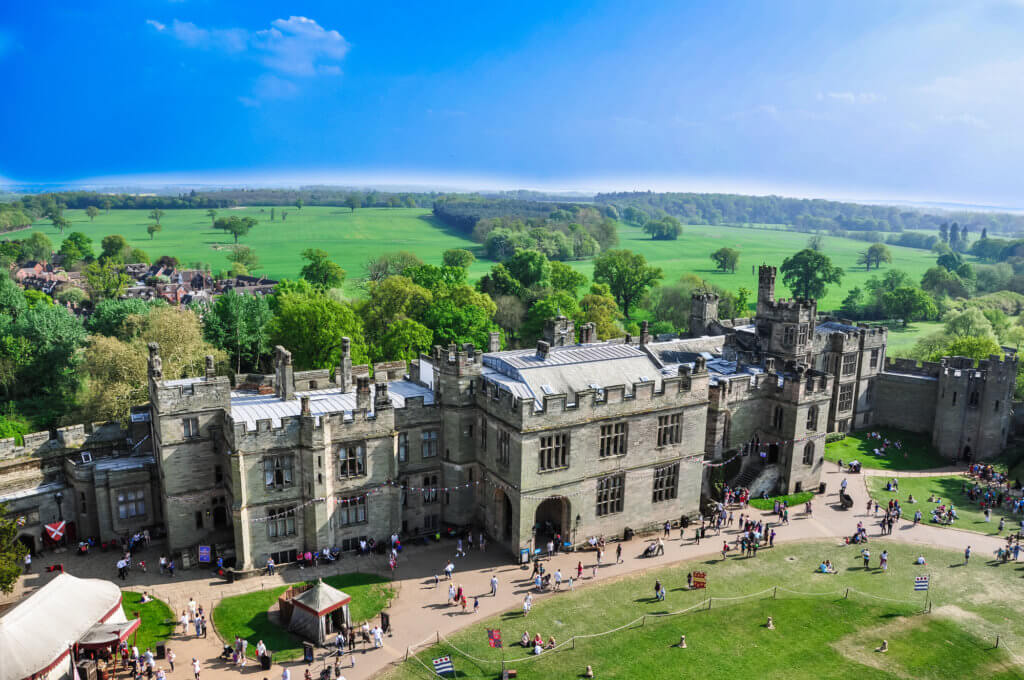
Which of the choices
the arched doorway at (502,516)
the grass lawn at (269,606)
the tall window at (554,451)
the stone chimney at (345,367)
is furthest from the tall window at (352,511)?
the tall window at (554,451)

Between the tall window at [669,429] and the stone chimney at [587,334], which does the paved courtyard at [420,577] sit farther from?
the stone chimney at [587,334]

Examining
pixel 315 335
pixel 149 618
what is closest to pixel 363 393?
pixel 149 618

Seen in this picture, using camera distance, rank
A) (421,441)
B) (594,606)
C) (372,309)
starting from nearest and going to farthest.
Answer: (594,606) → (421,441) → (372,309)

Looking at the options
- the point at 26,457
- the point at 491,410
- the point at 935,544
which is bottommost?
the point at 935,544

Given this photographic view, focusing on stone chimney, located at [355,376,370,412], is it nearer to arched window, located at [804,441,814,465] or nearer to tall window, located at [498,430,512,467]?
tall window, located at [498,430,512,467]

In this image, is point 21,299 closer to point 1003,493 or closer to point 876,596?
point 876,596

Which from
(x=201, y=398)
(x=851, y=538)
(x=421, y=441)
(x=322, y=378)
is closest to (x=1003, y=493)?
(x=851, y=538)

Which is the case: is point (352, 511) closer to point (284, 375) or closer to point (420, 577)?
point (420, 577)
